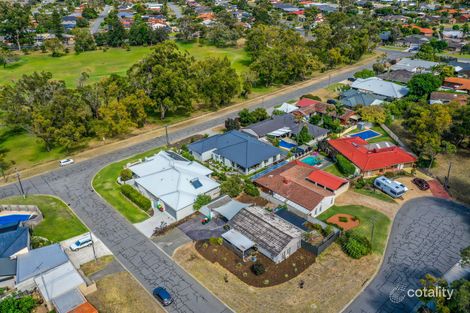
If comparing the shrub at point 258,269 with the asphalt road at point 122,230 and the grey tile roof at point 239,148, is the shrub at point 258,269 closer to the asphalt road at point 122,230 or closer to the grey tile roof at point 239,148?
the asphalt road at point 122,230

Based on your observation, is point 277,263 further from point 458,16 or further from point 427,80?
point 458,16

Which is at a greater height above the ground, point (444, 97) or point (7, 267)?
point (444, 97)

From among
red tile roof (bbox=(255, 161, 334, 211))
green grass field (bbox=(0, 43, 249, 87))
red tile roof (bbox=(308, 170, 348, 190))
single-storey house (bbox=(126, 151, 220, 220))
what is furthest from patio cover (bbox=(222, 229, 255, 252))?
green grass field (bbox=(0, 43, 249, 87))

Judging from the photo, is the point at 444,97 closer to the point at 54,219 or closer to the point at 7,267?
the point at 54,219

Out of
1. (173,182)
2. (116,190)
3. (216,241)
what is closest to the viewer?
(216,241)

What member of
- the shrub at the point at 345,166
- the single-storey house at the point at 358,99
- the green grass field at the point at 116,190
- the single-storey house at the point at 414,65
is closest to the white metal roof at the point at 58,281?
the green grass field at the point at 116,190

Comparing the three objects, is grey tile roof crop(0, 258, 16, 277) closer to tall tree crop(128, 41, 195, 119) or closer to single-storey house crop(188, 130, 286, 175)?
single-storey house crop(188, 130, 286, 175)

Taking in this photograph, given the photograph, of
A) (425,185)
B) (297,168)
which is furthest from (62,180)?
(425,185)


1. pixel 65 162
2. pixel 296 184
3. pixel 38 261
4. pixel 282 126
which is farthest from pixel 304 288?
pixel 65 162
